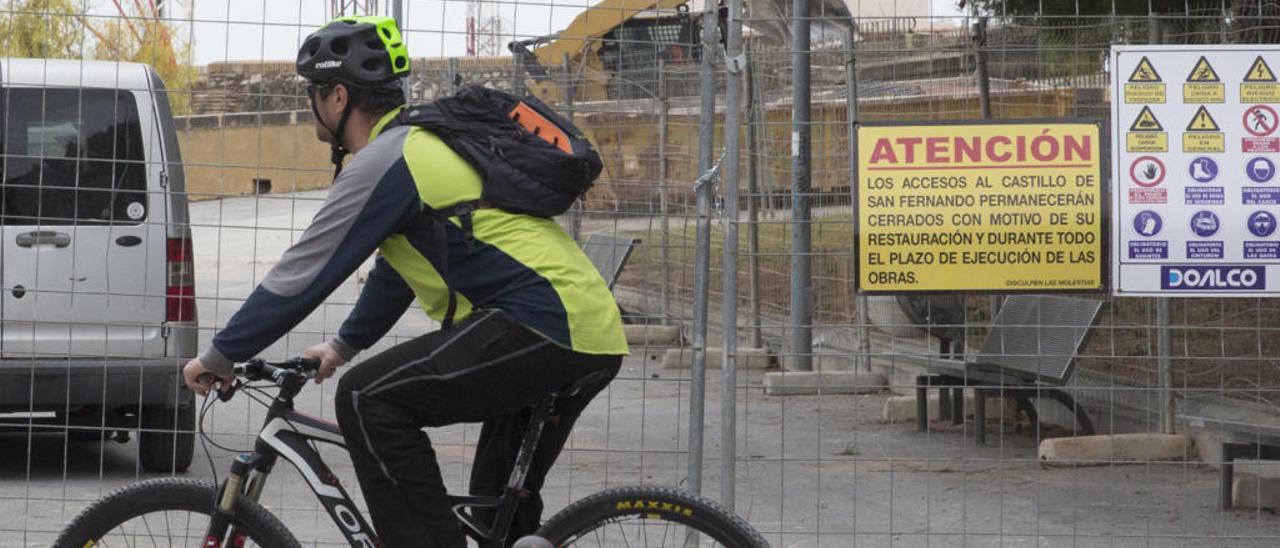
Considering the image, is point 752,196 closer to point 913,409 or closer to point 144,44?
point 144,44

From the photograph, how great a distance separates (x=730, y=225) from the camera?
240 inches

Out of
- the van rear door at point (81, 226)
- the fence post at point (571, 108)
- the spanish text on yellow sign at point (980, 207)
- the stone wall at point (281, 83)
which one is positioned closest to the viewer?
the spanish text on yellow sign at point (980, 207)

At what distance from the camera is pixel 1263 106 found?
620 centimetres

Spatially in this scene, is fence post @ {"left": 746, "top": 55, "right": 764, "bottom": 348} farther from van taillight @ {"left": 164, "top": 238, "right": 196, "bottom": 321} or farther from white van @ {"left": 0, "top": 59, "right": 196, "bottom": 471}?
van taillight @ {"left": 164, "top": 238, "right": 196, "bottom": 321}

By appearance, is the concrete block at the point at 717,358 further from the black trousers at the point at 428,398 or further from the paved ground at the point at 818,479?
the black trousers at the point at 428,398

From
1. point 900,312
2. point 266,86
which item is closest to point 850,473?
point 900,312

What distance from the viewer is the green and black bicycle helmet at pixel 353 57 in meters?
4.27

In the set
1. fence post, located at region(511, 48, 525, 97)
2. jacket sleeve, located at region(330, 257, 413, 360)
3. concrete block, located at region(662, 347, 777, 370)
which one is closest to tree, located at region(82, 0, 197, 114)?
fence post, located at region(511, 48, 525, 97)

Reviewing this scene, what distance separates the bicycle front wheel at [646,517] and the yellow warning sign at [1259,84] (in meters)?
2.85

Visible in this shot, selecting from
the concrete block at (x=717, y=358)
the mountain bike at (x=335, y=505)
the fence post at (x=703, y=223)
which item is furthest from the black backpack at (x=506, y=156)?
the concrete block at (x=717, y=358)

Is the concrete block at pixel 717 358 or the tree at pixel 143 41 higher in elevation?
the tree at pixel 143 41

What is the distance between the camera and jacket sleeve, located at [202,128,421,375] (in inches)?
160

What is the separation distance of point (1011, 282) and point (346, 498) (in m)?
2.67

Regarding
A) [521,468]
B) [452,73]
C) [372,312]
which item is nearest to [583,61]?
[452,73]
